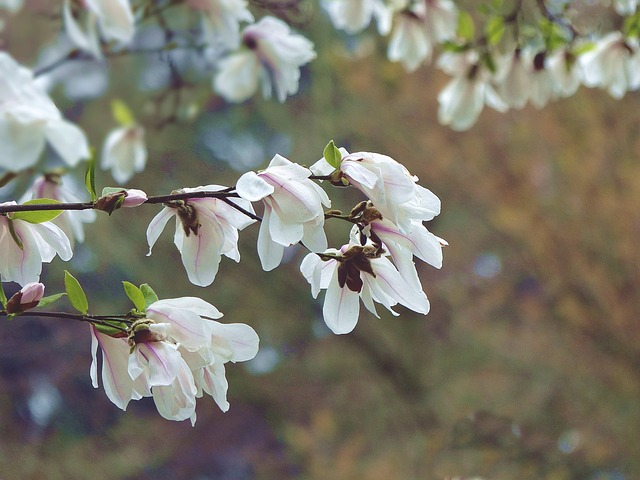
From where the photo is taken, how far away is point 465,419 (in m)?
2.25

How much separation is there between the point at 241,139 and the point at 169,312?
9.13 feet

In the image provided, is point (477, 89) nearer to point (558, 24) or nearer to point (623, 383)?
point (558, 24)

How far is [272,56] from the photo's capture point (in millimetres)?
705

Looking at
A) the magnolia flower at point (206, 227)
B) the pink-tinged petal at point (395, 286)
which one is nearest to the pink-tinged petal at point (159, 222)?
the magnolia flower at point (206, 227)

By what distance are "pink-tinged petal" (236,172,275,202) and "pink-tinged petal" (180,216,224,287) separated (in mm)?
49

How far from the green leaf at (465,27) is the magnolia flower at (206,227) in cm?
57

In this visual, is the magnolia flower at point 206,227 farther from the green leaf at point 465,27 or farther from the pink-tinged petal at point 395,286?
the green leaf at point 465,27

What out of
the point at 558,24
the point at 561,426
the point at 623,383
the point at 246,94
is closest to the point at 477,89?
the point at 558,24

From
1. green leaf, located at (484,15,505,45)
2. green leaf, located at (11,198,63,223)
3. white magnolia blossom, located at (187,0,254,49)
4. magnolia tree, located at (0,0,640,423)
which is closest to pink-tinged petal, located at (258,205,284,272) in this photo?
magnolia tree, located at (0,0,640,423)

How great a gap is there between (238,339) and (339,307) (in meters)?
0.05

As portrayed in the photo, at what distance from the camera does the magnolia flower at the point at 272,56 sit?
688 mm

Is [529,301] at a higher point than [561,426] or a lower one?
higher

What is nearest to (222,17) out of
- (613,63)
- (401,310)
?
(613,63)

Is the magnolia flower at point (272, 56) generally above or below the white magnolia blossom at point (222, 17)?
below
